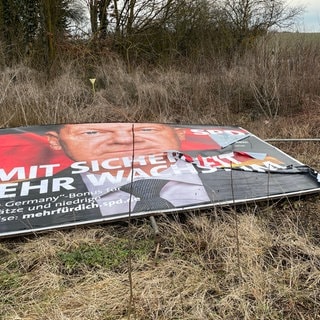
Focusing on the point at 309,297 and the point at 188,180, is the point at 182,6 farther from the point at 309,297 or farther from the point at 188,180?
the point at 309,297

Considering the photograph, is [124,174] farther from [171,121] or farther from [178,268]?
[171,121]

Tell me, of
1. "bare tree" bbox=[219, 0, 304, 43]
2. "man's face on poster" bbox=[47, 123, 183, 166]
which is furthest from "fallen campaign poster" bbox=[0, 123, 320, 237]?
"bare tree" bbox=[219, 0, 304, 43]

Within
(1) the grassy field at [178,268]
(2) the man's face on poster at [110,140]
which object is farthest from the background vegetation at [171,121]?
(2) the man's face on poster at [110,140]

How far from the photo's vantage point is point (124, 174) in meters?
2.05

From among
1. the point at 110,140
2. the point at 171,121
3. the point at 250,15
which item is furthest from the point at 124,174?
the point at 250,15

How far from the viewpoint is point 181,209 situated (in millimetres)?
1823

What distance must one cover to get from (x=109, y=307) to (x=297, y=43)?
4845mm

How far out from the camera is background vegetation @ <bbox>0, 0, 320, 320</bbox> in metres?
1.30

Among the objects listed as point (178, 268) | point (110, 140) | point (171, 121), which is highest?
point (110, 140)

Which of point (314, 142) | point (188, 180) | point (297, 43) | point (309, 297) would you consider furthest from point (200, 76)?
point (309, 297)

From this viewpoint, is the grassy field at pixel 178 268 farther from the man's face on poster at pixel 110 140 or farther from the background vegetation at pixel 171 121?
the man's face on poster at pixel 110 140

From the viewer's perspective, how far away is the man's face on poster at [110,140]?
232cm

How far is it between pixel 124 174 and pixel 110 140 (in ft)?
1.83

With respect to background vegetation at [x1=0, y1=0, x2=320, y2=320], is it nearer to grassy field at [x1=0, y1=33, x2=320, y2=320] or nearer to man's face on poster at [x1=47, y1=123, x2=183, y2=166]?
grassy field at [x1=0, y1=33, x2=320, y2=320]
